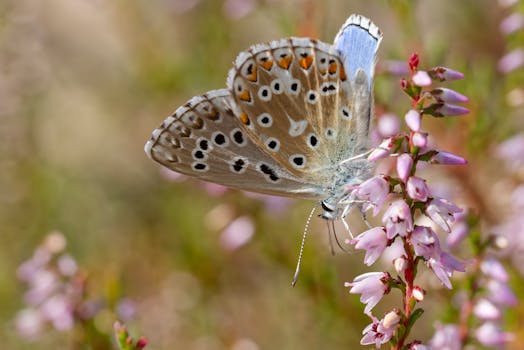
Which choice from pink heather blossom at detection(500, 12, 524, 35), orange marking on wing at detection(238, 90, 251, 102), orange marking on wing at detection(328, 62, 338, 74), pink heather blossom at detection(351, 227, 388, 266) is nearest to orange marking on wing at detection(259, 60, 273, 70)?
orange marking on wing at detection(238, 90, 251, 102)

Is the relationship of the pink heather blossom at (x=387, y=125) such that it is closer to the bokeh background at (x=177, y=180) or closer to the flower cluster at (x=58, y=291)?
the bokeh background at (x=177, y=180)

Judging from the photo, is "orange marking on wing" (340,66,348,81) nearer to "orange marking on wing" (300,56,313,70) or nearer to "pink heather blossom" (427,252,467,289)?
"orange marking on wing" (300,56,313,70)

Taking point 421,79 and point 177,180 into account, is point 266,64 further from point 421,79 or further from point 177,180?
point 177,180

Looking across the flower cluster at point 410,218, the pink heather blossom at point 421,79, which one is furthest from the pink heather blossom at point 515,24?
the pink heather blossom at point 421,79

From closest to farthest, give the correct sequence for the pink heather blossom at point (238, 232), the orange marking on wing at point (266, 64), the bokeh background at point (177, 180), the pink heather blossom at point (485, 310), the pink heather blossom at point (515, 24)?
1. the pink heather blossom at point (485, 310)
2. the orange marking on wing at point (266, 64)
3. the pink heather blossom at point (515, 24)
4. the bokeh background at point (177, 180)
5. the pink heather blossom at point (238, 232)

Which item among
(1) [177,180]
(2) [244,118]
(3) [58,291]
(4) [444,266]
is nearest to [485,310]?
(4) [444,266]

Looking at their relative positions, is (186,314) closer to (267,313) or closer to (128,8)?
(267,313)
